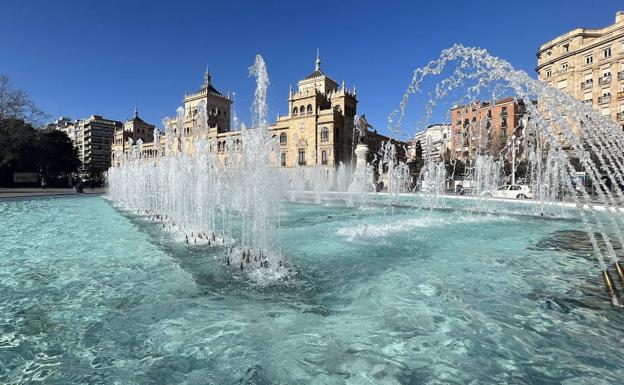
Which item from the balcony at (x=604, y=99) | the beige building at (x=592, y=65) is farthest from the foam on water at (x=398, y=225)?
the beige building at (x=592, y=65)

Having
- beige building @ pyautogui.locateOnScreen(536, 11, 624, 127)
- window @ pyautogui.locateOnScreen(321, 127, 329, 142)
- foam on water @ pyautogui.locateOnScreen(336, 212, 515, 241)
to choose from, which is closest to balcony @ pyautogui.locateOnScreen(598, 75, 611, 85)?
beige building @ pyautogui.locateOnScreen(536, 11, 624, 127)

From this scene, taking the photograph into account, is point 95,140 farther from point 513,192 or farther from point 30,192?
point 513,192

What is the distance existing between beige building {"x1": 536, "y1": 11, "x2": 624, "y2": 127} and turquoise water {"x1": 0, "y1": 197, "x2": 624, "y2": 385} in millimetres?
37301

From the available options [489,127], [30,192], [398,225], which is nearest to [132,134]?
[30,192]

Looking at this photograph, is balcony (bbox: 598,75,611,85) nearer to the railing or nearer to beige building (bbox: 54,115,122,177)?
the railing

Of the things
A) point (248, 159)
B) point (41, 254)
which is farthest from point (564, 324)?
point (41, 254)

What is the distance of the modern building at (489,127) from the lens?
43031 mm

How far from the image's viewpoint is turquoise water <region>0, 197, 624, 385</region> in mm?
2701

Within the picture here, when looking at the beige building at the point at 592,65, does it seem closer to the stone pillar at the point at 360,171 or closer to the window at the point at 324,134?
the stone pillar at the point at 360,171

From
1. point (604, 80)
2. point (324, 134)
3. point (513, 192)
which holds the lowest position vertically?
point (513, 192)

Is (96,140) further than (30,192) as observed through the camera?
Yes

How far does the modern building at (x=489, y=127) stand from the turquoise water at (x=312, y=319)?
38.8 meters

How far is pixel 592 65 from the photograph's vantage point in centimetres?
3497

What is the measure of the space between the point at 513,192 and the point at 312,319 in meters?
25.7
